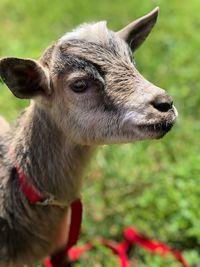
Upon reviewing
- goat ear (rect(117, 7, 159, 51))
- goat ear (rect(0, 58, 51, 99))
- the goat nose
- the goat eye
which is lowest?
the goat nose

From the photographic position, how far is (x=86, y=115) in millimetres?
2871

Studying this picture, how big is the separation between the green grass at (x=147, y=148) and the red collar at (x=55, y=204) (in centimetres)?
41

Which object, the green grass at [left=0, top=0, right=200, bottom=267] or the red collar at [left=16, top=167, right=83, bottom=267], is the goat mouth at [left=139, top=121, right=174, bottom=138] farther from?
the green grass at [left=0, top=0, right=200, bottom=267]

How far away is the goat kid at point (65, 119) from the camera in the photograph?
108 inches

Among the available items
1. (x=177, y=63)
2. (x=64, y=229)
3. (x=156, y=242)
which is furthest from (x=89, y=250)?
(x=177, y=63)

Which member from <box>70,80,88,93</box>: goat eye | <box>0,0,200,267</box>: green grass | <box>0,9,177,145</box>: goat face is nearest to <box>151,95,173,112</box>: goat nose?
<box>0,9,177,145</box>: goat face

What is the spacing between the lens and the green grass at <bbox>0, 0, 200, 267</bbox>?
13.8 feet

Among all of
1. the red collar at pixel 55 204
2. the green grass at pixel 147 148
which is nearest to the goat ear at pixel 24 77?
the red collar at pixel 55 204

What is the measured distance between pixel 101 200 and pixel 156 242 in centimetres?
57

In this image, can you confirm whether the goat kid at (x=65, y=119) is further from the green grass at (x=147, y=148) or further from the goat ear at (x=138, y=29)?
the green grass at (x=147, y=148)

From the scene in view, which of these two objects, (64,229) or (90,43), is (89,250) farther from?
(90,43)

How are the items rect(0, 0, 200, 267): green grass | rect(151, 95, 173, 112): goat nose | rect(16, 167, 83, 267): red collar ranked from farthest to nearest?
rect(0, 0, 200, 267): green grass
rect(16, 167, 83, 267): red collar
rect(151, 95, 173, 112): goat nose

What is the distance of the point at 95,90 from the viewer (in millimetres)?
2832

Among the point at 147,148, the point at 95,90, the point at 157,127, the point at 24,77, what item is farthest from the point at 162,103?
the point at 147,148
